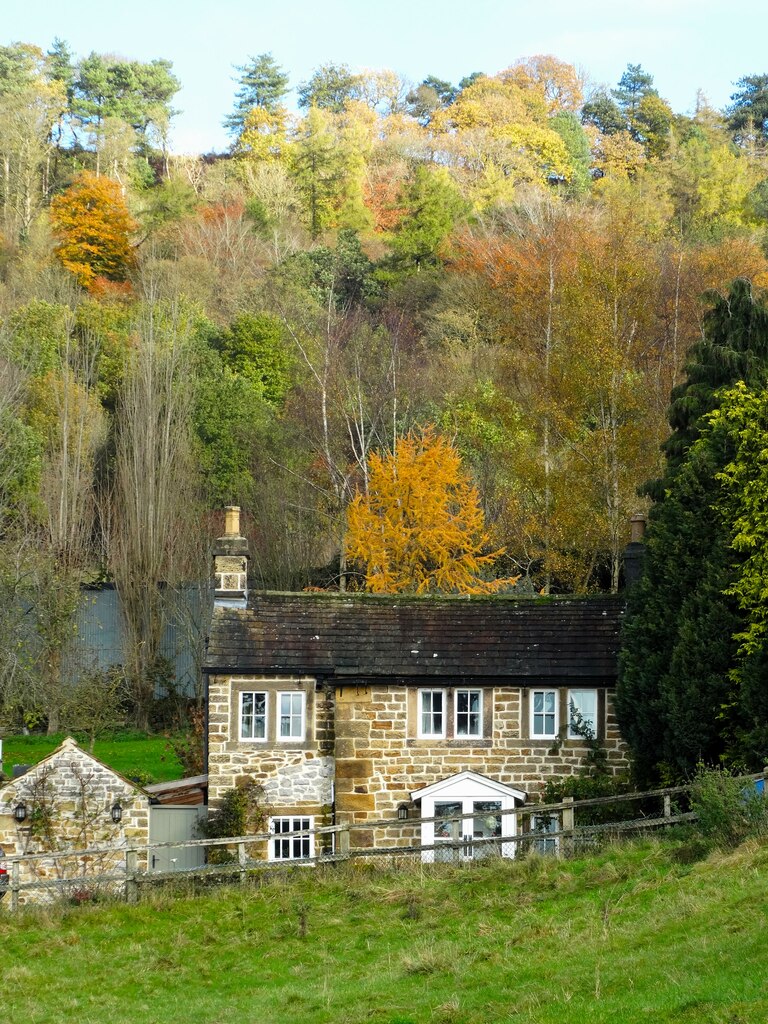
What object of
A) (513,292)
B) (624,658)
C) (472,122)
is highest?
(472,122)

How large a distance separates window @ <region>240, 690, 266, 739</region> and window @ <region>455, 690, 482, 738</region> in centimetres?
365

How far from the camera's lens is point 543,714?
28047mm

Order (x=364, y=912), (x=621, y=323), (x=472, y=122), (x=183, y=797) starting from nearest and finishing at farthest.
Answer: (x=364, y=912)
(x=183, y=797)
(x=621, y=323)
(x=472, y=122)

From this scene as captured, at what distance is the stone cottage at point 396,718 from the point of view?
27516 mm

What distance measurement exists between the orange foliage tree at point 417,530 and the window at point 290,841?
14.0 m

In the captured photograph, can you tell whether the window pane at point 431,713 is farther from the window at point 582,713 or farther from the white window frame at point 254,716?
the white window frame at point 254,716

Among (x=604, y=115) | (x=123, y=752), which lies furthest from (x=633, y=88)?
(x=123, y=752)

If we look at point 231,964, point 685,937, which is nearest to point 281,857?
point 231,964

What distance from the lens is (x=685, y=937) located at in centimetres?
1526

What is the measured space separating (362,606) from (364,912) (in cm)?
995

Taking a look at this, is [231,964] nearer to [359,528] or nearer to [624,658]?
[624,658]

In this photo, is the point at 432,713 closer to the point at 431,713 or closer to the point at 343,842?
the point at 431,713

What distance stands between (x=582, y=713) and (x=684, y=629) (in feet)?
11.1

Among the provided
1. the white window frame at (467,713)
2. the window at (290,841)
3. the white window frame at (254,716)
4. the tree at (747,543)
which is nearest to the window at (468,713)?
the white window frame at (467,713)
